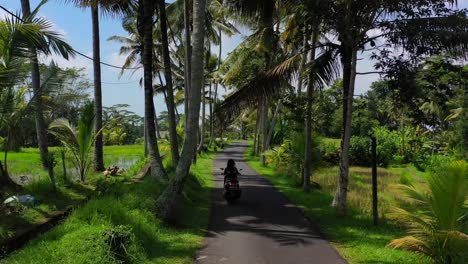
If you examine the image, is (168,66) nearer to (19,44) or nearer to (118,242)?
(19,44)

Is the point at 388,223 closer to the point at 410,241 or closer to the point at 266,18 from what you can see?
the point at 410,241

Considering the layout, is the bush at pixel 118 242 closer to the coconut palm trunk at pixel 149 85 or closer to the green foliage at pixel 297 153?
the coconut palm trunk at pixel 149 85

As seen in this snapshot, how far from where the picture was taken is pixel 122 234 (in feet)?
20.5

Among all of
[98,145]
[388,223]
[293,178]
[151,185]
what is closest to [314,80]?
[388,223]

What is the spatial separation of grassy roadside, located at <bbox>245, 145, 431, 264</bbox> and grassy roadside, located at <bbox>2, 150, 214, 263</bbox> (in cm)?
269

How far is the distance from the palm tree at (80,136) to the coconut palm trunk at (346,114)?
7.55m

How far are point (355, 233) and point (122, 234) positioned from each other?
16.4 ft

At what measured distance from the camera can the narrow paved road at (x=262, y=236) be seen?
24.0ft

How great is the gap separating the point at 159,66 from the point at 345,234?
21.6 m

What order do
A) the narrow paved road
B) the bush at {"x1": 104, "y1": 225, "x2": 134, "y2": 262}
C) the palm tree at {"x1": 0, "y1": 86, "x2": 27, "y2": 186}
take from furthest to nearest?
the palm tree at {"x1": 0, "y1": 86, "x2": 27, "y2": 186}, the narrow paved road, the bush at {"x1": 104, "y1": 225, "x2": 134, "y2": 262}

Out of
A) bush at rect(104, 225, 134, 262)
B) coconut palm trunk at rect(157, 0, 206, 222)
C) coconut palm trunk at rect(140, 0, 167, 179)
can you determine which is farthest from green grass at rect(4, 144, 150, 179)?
bush at rect(104, 225, 134, 262)

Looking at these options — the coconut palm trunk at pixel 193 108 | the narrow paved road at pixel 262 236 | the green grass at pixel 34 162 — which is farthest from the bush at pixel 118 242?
the green grass at pixel 34 162

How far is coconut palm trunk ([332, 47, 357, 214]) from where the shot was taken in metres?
10.8

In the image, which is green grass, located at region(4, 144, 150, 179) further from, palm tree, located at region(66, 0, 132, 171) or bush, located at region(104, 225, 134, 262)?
bush, located at region(104, 225, 134, 262)
